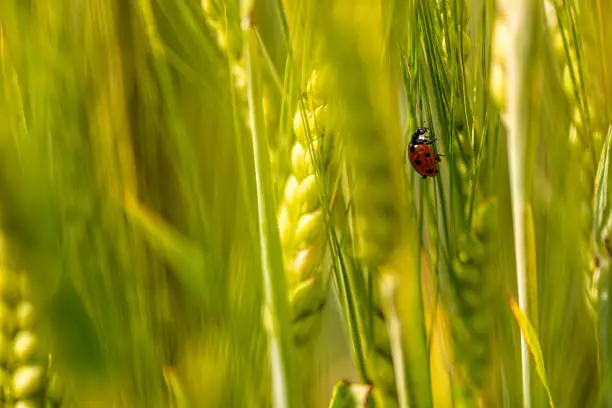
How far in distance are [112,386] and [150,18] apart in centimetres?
23

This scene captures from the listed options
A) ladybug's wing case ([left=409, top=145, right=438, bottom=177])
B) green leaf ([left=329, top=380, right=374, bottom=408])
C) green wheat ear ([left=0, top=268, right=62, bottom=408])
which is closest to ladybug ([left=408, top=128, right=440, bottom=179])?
ladybug's wing case ([left=409, top=145, right=438, bottom=177])

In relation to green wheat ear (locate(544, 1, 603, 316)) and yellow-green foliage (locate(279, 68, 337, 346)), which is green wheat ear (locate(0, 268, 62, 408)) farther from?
green wheat ear (locate(544, 1, 603, 316))

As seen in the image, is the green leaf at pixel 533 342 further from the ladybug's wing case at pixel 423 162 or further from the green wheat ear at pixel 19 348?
the green wheat ear at pixel 19 348

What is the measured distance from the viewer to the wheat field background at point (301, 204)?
0.30 metres

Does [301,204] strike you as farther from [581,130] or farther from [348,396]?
[581,130]

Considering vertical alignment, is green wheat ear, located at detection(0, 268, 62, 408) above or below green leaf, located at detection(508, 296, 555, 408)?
above

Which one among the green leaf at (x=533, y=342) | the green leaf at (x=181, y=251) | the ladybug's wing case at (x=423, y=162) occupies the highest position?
the ladybug's wing case at (x=423, y=162)

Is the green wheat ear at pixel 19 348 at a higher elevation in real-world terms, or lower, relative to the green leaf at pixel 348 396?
higher

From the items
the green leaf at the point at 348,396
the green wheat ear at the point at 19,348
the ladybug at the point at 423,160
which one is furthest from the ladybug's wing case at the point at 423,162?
the green wheat ear at the point at 19,348

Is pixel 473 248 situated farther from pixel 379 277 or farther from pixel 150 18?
pixel 150 18

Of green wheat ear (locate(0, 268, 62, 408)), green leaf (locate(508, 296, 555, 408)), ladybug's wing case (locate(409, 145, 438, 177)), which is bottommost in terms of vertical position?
green leaf (locate(508, 296, 555, 408))

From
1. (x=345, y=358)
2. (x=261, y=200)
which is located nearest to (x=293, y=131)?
(x=261, y=200)

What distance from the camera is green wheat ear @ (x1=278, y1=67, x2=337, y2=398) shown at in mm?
307

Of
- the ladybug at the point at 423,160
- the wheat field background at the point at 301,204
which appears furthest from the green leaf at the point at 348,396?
the ladybug at the point at 423,160
